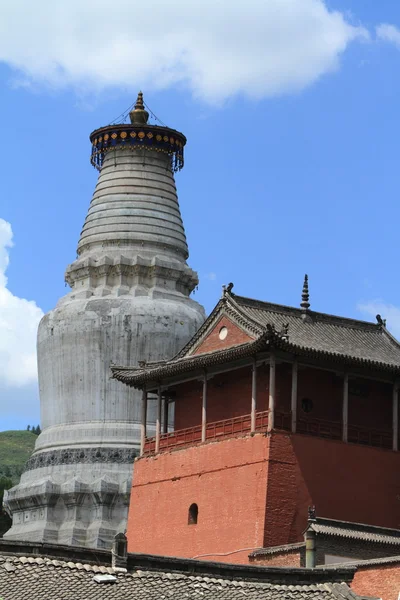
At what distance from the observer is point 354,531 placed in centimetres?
4141

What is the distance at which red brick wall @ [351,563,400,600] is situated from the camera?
119 feet

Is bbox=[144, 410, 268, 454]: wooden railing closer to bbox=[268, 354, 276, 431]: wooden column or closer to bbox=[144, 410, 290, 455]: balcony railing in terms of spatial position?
bbox=[144, 410, 290, 455]: balcony railing

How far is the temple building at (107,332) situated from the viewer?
56250mm

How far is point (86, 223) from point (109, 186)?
1.75 metres

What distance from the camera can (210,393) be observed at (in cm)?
4694

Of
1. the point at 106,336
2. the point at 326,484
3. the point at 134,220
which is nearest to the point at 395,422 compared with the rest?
the point at 326,484

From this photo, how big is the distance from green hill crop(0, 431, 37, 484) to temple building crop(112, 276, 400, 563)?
57.4 m

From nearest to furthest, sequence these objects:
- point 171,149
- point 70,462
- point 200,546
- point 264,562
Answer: point 264,562, point 200,546, point 70,462, point 171,149

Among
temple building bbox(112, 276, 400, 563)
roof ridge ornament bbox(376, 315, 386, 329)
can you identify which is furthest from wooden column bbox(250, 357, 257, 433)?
roof ridge ornament bbox(376, 315, 386, 329)

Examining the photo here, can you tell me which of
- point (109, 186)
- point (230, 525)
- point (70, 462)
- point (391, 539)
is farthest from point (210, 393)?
point (109, 186)

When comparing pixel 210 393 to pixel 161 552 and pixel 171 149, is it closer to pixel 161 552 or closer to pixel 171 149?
pixel 161 552

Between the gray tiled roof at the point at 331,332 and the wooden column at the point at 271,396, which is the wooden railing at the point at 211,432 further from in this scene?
the gray tiled roof at the point at 331,332

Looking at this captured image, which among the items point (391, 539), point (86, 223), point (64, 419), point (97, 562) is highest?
point (86, 223)

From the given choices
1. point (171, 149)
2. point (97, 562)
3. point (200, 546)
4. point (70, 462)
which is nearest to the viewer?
point (97, 562)
